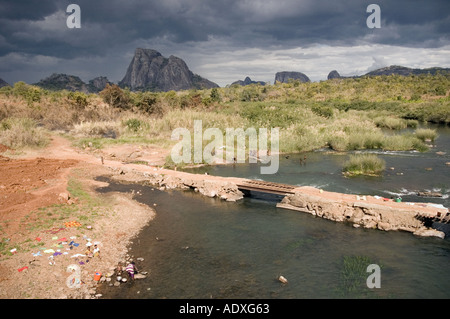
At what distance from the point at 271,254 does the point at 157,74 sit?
489 feet

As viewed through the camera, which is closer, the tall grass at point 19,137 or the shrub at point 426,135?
the tall grass at point 19,137

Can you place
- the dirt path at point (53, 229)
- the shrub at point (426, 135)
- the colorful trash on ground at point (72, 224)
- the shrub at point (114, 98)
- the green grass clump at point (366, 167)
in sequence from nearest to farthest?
the dirt path at point (53, 229) < the colorful trash on ground at point (72, 224) < the green grass clump at point (366, 167) < the shrub at point (426, 135) < the shrub at point (114, 98)

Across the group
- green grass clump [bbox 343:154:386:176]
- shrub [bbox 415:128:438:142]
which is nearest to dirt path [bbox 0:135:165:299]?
green grass clump [bbox 343:154:386:176]

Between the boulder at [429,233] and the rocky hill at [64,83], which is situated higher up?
the rocky hill at [64,83]

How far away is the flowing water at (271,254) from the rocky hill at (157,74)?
134 meters

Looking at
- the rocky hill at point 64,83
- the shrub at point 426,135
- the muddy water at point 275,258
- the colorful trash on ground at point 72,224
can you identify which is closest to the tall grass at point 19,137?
the colorful trash on ground at point 72,224

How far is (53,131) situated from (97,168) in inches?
742

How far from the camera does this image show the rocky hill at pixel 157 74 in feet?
479

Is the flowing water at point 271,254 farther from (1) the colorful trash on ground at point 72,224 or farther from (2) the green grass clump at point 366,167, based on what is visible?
(2) the green grass clump at point 366,167

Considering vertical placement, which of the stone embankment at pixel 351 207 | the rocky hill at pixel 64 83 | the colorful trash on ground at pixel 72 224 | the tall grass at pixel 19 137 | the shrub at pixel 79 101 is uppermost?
the rocky hill at pixel 64 83

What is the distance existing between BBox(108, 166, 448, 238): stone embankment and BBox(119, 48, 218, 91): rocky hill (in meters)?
131

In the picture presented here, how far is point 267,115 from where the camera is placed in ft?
123

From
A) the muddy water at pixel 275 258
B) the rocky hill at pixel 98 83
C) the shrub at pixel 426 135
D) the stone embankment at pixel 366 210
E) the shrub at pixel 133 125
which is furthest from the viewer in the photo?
the rocky hill at pixel 98 83

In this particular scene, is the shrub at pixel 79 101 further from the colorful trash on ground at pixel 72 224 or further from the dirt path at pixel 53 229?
the colorful trash on ground at pixel 72 224
